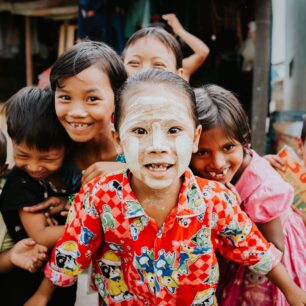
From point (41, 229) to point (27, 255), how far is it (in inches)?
4.8

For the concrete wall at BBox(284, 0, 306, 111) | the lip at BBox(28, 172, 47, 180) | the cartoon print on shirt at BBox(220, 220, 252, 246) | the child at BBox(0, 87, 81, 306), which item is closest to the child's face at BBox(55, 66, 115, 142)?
the child at BBox(0, 87, 81, 306)

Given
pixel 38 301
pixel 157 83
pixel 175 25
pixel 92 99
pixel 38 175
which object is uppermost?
pixel 175 25

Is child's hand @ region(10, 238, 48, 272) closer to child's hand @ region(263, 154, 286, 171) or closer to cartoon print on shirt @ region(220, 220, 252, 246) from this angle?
cartoon print on shirt @ region(220, 220, 252, 246)

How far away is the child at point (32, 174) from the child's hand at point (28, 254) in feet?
0.13

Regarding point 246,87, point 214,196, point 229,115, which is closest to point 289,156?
point 229,115

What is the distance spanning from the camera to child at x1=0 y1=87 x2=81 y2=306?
1.85 meters

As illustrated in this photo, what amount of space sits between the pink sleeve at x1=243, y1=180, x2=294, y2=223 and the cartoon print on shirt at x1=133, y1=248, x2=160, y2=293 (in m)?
0.46

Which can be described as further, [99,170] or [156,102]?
[99,170]

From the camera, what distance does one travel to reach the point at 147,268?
62.2 inches

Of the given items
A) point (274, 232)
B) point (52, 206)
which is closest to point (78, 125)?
point (52, 206)

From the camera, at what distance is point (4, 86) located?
5125mm

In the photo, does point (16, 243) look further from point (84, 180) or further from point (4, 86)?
point (4, 86)

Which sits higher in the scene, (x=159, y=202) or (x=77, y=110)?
(x=77, y=110)

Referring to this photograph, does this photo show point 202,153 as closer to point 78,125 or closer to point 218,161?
point 218,161
